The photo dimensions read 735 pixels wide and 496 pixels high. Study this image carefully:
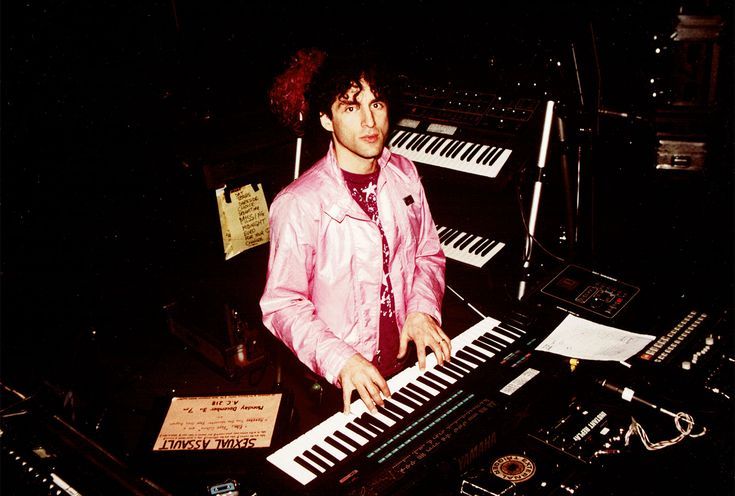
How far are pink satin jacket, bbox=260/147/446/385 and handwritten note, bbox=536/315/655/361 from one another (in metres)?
0.56

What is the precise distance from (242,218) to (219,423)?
67.9 inches

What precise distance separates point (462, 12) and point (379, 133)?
192 cm

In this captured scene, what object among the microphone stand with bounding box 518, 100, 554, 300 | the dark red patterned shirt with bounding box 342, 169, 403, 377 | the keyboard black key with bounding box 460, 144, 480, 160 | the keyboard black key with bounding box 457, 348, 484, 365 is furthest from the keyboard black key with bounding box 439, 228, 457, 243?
the keyboard black key with bounding box 457, 348, 484, 365

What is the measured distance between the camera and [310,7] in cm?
373

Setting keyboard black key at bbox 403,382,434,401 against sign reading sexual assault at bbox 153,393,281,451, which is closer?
keyboard black key at bbox 403,382,434,401

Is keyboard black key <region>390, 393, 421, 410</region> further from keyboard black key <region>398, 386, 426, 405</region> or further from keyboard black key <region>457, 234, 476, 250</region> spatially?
keyboard black key <region>457, 234, 476, 250</region>

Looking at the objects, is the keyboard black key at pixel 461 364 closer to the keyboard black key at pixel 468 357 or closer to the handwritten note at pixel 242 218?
the keyboard black key at pixel 468 357

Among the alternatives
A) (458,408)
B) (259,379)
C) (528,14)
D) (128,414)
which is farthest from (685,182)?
(128,414)

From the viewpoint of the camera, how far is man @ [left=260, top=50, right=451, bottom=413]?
7.76ft

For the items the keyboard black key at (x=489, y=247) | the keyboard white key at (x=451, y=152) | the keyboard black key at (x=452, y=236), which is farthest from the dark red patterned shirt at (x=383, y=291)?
the keyboard black key at (x=452, y=236)

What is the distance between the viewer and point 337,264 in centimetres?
254

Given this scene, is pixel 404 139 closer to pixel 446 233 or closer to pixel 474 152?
pixel 474 152

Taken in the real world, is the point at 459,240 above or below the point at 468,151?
below

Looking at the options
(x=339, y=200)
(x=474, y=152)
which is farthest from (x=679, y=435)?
(x=474, y=152)
